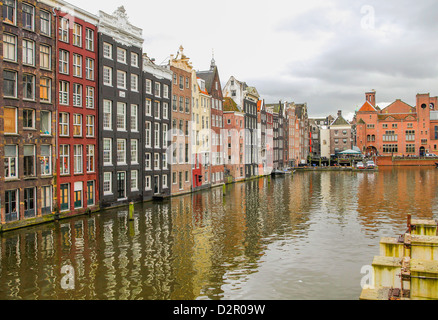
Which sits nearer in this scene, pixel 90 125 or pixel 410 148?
pixel 90 125

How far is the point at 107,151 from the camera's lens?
1762 inches

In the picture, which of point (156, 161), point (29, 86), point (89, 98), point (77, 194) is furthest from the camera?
point (156, 161)

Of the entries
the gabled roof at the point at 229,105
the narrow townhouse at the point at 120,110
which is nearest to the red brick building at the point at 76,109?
the narrow townhouse at the point at 120,110

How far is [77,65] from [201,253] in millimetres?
24865

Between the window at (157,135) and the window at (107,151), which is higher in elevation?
the window at (157,135)

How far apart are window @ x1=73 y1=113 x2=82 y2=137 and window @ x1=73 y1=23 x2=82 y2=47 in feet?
23.6

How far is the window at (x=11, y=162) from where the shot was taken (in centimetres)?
3228

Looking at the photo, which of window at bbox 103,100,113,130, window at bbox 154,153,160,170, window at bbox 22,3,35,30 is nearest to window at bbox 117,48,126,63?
window at bbox 103,100,113,130

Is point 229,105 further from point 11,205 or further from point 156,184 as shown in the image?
point 11,205

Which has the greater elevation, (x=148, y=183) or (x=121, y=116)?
(x=121, y=116)

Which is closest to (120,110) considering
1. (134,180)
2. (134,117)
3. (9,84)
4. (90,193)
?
(134,117)

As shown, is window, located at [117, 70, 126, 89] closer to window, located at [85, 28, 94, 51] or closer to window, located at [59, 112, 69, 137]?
window, located at [85, 28, 94, 51]

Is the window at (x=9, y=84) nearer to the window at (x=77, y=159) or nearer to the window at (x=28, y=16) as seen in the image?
the window at (x=28, y=16)

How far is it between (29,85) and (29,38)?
13.0ft
